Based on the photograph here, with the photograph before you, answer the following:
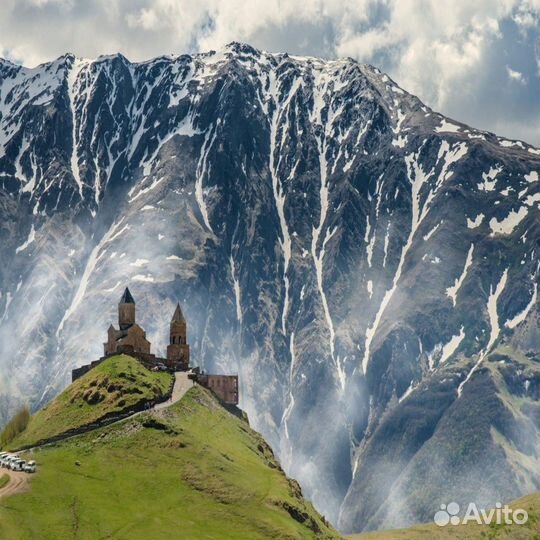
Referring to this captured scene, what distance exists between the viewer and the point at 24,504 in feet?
618

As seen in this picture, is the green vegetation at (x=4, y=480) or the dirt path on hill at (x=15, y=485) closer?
the dirt path on hill at (x=15, y=485)

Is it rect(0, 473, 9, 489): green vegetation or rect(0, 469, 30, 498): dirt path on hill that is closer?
rect(0, 469, 30, 498): dirt path on hill

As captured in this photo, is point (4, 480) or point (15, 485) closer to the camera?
point (15, 485)

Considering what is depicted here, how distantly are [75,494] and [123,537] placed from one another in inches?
609

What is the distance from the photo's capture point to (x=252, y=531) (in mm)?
198500

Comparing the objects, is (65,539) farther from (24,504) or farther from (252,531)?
(252,531)

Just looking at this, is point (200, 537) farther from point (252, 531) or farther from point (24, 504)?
point (24, 504)

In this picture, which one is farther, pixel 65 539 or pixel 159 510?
→ pixel 159 510

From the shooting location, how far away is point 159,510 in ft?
655

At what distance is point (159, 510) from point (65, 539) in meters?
22.5

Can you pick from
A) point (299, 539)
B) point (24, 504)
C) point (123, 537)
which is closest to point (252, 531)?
point (299, 539)

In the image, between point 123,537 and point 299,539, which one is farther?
point 299,539

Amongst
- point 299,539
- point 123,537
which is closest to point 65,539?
point 123,537

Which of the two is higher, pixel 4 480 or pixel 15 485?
pixel 4 480
